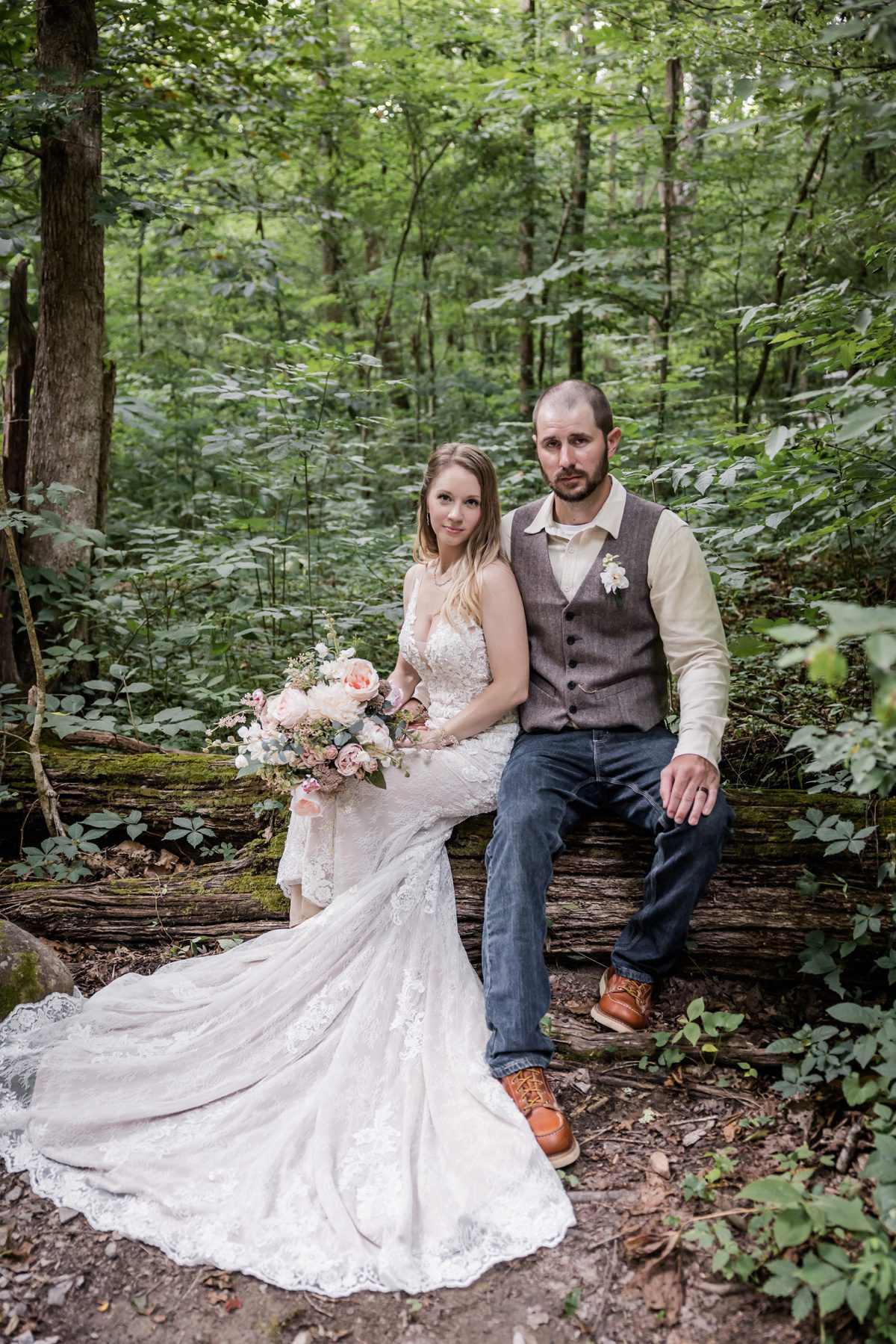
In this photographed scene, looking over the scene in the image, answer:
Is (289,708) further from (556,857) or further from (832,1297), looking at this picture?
(832,1297)

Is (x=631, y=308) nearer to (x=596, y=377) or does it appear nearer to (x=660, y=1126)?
(x=596, y=377)

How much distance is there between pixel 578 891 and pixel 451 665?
0.96 meters

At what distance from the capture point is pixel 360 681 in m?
3.05

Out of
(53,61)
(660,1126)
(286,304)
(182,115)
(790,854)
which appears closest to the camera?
(660,1126)

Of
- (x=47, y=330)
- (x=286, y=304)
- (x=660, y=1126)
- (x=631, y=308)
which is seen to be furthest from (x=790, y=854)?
(x=286, y=304)

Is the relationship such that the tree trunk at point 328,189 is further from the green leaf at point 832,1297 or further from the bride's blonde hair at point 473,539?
the green leaf at point 832,1297

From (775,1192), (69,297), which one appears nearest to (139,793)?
(69,297)

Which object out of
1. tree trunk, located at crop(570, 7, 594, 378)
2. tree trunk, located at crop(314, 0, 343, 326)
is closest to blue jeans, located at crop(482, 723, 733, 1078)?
tree trunk, located at crop(314, 0, 343, 326)

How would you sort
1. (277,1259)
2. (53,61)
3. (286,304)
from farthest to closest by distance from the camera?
(286,304) < (53,61) < (277,1259)

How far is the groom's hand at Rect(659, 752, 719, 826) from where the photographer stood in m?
2.80

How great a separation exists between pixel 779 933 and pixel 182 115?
5889 millimetres

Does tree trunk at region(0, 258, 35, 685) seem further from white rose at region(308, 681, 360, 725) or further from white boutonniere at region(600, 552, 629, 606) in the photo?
white boutonniere at region(600, 552, 629, 606)

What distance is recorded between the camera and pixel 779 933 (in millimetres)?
2982

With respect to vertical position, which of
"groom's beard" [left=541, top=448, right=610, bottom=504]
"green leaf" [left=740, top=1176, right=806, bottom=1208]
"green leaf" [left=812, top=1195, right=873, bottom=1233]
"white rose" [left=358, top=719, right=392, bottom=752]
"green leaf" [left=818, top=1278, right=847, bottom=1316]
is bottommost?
"green leaf" [left=818, top=1278, right=847, bottom=1316]
